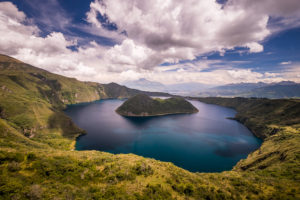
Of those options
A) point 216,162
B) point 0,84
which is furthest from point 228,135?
point 0,84

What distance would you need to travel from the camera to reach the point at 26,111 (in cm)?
11575

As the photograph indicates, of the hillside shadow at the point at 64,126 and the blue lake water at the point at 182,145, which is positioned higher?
the hillside shadow at the point at 64,126

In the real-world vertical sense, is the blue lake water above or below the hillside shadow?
below

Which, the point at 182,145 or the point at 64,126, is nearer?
the point at 182,145

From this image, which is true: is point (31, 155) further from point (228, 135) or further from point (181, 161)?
point (228, 135)

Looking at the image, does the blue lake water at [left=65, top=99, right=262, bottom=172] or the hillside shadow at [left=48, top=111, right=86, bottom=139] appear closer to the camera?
the blue lake water at [left=65, top=99, right=262, bottom=172]

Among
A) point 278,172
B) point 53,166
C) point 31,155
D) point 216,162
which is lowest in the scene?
point 216,162

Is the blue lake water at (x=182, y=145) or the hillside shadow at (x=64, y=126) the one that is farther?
the hillside shadow at (x=64, y=126)

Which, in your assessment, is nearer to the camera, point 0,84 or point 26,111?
point 26,111

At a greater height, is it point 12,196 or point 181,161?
point 12,196

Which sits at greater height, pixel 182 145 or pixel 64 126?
pixel 64 126

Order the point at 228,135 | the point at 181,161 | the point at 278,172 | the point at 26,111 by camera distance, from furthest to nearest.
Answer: the point at 228,135 < the point at 26,111 < the point at 181,161 < the point at 278,172

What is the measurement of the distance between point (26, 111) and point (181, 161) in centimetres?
15041

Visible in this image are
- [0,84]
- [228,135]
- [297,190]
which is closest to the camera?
[297,190]
